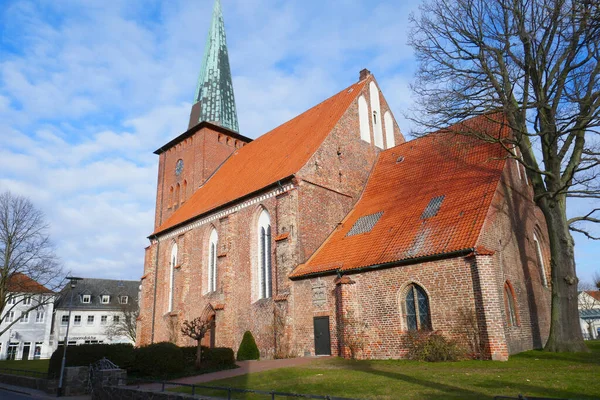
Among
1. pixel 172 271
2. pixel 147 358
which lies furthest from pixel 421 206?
pixel 172 271

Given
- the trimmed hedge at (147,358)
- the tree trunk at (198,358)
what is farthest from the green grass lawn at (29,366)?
the tree trunk at (198,358)

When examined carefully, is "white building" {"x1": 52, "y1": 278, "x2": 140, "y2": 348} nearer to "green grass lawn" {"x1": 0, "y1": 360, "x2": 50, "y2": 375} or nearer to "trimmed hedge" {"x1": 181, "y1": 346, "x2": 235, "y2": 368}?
"green grass lawn" {"x1": 0, "y1": 360, "x2": 50, "y2": 375}

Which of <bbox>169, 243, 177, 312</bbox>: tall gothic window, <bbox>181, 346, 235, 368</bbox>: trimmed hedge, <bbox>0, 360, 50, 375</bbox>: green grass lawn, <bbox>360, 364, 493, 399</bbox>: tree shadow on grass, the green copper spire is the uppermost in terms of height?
the green copper spire

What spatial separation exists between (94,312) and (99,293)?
9.02ft

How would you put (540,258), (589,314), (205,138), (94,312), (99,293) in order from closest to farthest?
(540,258) < (205,138) < (589,314) < (94,312) < (99,293)

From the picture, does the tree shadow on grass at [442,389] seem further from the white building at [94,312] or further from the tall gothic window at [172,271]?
the white building at [94,312]

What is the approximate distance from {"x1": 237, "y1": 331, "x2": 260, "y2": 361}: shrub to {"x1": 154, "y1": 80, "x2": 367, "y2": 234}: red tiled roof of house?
21.9 ft

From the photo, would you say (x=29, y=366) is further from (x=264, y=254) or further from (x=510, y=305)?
(x=510, y=305)

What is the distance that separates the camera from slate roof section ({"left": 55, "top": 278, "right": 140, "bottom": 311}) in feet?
167

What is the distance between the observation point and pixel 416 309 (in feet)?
46.8


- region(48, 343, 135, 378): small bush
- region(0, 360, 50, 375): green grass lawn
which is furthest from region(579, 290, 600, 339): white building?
region(0, 360, 50, 375): green grass lawn

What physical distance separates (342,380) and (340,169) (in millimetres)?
12158

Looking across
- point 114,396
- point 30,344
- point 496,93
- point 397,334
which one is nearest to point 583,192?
point 496,93

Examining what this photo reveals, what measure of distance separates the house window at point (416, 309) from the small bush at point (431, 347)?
0.29m
